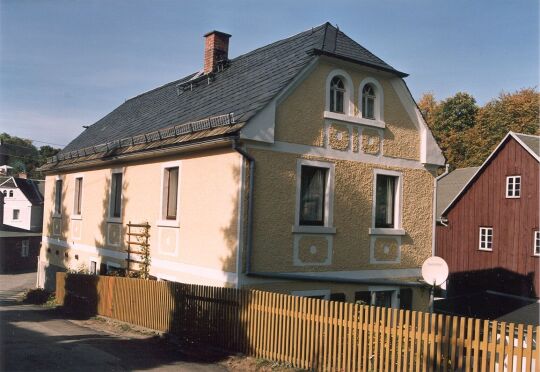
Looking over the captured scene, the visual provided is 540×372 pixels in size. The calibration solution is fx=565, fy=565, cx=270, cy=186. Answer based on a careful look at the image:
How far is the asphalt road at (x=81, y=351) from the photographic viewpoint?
9305 millimetres

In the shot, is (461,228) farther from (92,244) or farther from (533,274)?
(92,244)

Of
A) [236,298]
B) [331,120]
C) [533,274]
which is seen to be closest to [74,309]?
[236,298]

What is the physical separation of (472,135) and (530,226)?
2579 centimetres

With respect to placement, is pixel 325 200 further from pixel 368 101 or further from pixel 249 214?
pixel 368 101

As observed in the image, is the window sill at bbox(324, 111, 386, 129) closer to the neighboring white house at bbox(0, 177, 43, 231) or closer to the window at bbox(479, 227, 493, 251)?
the window at bbox(479, 227, 493, 251)

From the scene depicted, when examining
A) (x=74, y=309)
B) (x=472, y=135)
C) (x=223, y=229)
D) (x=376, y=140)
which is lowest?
(x=74, y=309)

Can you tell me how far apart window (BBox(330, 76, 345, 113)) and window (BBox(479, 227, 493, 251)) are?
16.5 metres

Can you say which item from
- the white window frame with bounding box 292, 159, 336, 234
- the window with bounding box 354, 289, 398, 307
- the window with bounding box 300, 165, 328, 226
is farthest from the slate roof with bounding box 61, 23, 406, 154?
the window with bounding box 354, 289, 398, 307

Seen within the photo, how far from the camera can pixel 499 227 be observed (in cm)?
2681

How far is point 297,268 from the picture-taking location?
12.9 metres

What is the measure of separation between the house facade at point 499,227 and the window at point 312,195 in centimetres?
1328

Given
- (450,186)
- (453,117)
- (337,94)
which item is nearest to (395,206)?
(337,94)

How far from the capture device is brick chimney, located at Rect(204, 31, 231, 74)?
18.4 meters

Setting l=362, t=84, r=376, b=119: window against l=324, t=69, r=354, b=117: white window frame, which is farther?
l=362, t=84, r=376, b=119: window
